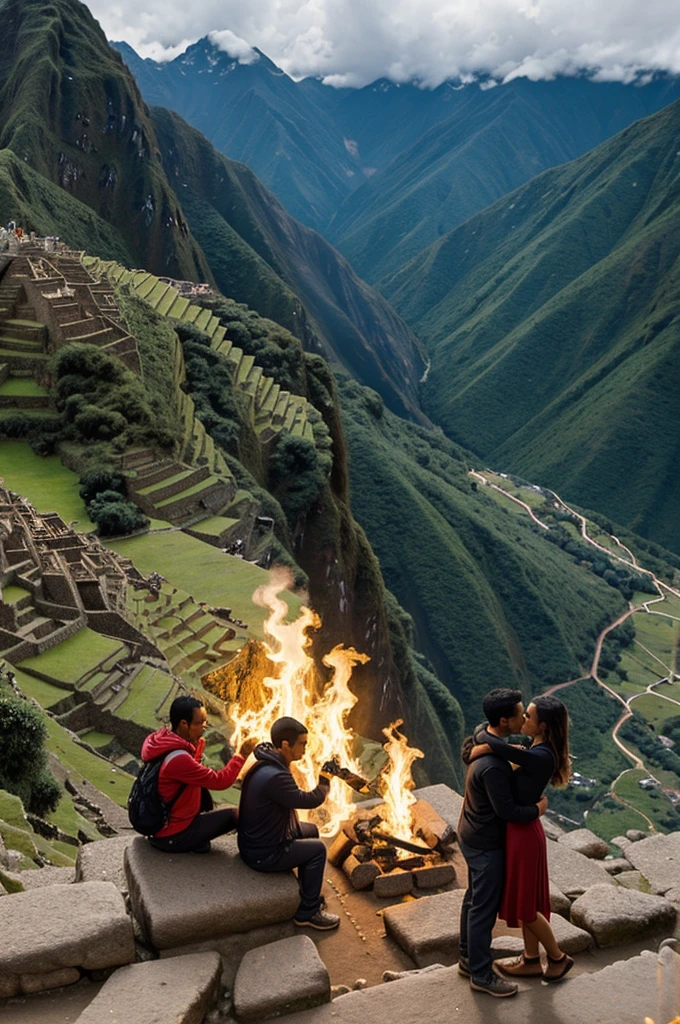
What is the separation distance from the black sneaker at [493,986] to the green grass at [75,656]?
13.5 m

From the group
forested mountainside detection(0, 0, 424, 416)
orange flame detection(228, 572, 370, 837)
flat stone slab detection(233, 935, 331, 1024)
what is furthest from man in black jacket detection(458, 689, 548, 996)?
forested mountainside detection(0, 0, 424, 416)

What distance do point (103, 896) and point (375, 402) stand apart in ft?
389

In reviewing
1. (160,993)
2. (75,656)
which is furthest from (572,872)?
(75,656)

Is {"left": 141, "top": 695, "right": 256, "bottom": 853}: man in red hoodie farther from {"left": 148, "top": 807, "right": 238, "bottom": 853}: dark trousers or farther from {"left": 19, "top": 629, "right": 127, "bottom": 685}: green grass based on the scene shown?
{"left": 19, "top": 629, "right": 127, "bottom": 685}: green grass

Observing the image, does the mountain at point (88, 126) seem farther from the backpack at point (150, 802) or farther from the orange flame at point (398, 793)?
the backpack at point (150, 802)

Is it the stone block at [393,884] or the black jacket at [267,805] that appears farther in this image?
the stone block at [393,884]

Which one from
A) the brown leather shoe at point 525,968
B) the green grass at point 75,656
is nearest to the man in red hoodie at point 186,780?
the brown leather shoe at point 525,968

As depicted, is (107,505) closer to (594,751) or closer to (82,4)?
(594,751)

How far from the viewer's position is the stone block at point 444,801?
33.6 ft

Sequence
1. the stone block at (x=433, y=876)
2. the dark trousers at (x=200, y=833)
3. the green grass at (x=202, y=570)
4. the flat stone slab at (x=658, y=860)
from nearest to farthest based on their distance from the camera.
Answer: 1. the dark trousers at (x=200, y=833)
2. the stone block at (x=433, y=876)
3. the flat stone slab at (x=658, y=860)
4. the green grass at (x=202, y=570)

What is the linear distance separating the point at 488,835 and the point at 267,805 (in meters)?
1.83

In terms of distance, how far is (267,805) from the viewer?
758cm

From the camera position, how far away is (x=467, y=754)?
7043mm

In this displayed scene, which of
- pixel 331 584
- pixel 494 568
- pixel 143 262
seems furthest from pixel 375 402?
pixel 331 584
